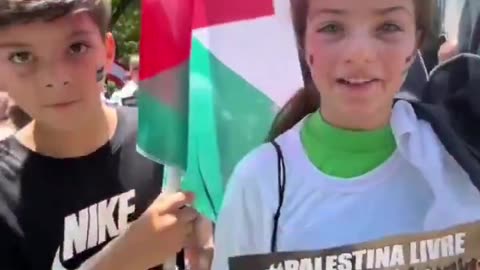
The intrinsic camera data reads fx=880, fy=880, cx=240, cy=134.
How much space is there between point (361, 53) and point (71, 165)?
1.63ft

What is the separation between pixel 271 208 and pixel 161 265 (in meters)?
0.29

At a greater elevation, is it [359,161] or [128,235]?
[359,161]

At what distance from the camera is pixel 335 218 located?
995 mm

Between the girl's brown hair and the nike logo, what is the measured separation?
31cm

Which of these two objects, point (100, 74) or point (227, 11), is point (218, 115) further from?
point (100, 74)

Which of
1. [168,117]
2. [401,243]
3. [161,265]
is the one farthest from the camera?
[161,265]

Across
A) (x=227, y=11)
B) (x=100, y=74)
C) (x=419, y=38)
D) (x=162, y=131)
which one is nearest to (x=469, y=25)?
(x=419, y=38)

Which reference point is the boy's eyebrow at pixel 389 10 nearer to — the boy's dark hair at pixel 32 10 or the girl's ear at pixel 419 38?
the girl's ear at pixel 419 38

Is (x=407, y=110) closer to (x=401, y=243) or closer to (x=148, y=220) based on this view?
(x=401, y=243)

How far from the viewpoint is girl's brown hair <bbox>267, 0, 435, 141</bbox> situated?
39.8 inches

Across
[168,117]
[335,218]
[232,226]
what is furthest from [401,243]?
[168,117]

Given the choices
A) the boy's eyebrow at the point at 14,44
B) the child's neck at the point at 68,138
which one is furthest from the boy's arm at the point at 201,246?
the boy's eyebrow at the point at 14,44

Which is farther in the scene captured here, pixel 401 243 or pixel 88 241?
pixel 88 241

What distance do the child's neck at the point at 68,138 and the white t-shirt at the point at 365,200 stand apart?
345 millimetres
